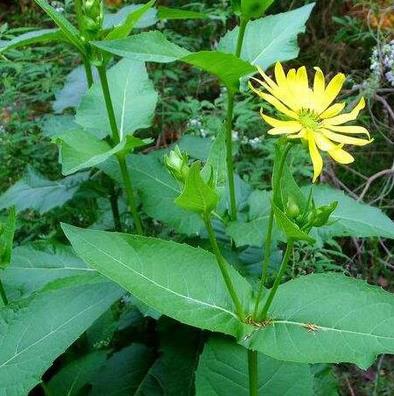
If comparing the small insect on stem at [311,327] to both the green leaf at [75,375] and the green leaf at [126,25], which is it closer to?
the green leaf at [75,375]

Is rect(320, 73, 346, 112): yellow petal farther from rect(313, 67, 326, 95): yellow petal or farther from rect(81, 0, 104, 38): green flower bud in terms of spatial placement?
rect(81, 0, 104, 38): green flower bud

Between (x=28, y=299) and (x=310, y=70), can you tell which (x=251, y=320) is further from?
(x=310, y=70)

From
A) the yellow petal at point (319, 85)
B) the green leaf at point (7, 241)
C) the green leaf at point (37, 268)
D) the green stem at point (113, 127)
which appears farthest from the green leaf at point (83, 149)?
the yellow petal at point (319, 85)

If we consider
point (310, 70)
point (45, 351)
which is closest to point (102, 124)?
point (45, 351)

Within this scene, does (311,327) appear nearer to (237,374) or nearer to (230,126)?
(237,374)

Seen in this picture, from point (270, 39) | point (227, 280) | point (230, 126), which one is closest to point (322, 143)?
point (227, 280)

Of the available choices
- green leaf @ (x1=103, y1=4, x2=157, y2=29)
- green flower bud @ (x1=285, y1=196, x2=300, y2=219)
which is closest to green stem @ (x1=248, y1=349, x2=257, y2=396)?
green flower bud @ (x1=285, y1=196, x2=300, y2=219)
